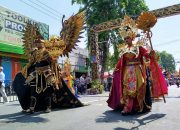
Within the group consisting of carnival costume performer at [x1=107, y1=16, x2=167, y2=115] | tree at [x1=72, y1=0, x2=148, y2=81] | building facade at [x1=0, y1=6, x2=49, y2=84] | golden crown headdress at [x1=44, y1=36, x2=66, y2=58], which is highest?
tree at [x1=72, y1=0, x2=148, y2=81]

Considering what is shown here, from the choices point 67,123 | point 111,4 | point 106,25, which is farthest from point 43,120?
point 111,4

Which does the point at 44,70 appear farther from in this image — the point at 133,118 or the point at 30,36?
the point at 133,118

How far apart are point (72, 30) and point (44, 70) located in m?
1.53

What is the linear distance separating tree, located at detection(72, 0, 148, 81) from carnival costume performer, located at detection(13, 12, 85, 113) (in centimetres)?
2616

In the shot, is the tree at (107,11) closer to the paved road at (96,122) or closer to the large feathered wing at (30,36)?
the large feathered wing at (30,36)

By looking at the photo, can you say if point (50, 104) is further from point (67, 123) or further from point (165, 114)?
point (165, 114)

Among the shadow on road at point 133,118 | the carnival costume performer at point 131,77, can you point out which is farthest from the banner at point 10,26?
the shadow on road at point 133,118

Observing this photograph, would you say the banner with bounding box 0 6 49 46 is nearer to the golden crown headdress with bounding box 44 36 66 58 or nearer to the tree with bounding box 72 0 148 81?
the tree with bounding box 72 0 148 81

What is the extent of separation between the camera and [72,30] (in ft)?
30.7

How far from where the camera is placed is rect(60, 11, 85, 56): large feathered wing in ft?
30.5

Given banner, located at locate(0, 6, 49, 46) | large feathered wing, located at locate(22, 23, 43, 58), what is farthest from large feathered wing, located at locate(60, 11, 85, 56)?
banner, located at locate(0, 6, 49, 46)

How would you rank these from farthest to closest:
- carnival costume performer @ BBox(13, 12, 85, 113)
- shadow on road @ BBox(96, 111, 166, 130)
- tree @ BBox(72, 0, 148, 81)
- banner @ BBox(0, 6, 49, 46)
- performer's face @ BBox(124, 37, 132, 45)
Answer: tree @ BBox(72, 0, 148, 81), banner @ BBox(0, 6, 49, 46), carnival costume performer @ BBox(13, 12, 85, 113), performer's face @ BBox(124, 37, 132, 45), shadow on road @ BBox(96, 111, 166, 130)

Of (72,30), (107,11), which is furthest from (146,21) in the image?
(107,11)

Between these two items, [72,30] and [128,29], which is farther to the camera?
[72,30]
